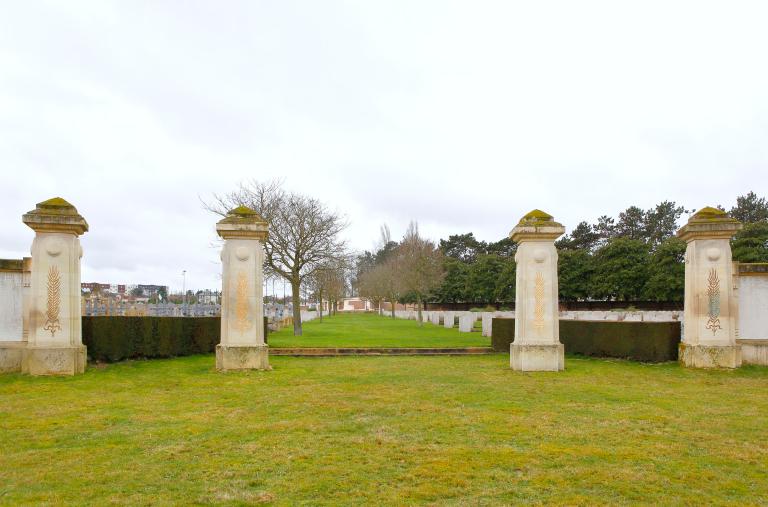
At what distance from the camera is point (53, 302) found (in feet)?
36.7

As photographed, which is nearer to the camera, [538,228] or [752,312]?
[538,228]

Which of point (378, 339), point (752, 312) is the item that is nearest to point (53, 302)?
point (378, 339)

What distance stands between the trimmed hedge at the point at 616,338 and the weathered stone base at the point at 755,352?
4.65 ft

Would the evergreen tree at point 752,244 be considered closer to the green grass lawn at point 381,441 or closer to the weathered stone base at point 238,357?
the green grass lawn at point 381,441

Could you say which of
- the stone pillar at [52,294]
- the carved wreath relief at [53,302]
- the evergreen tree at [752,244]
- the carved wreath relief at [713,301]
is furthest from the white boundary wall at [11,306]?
the evergreen tree at [752,244]

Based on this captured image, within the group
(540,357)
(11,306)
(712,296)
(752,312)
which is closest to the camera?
(11,306)

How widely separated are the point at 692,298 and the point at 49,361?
46.7 feet

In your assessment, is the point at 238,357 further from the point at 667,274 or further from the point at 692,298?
the point at 667,274

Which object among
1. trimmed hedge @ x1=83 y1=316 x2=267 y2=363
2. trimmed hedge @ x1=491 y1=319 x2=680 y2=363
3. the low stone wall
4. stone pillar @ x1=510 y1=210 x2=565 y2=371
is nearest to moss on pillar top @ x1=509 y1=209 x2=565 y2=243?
stone pillar @ x1=510 y1=210 x2=565 y2=371

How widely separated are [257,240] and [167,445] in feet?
23.4

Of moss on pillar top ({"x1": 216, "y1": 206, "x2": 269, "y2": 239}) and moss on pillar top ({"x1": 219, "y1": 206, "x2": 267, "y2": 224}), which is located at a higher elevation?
moss on pillar top ({"x1": 219, "y1": 206, "x2": 267, "y2": 224})

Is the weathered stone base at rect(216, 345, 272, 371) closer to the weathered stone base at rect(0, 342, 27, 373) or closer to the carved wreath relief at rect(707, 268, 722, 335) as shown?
the weathered stone base at rect(0, 342, 27, 373)

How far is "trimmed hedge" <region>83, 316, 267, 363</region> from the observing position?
41.0 feet

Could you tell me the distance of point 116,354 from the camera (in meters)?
12.8
